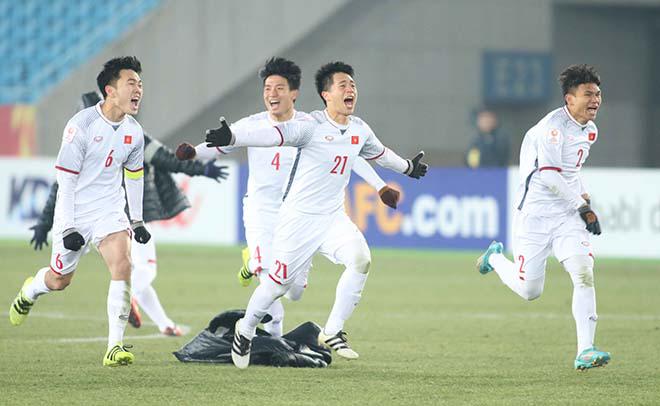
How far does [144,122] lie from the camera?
26.7 meters

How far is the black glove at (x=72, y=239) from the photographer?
8961 mm

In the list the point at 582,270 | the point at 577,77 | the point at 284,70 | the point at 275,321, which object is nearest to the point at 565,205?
Result: the point at 582,270

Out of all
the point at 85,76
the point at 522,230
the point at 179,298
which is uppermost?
the point at 85,76

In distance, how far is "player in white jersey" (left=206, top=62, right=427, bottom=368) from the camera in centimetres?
916

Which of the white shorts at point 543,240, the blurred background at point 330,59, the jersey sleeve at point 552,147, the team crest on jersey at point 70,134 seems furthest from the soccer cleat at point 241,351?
the blurred background at point 330,59

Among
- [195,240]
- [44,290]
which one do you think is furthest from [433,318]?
[195,240]

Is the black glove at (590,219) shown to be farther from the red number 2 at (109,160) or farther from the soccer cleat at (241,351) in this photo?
the red number 2 at (109,160)

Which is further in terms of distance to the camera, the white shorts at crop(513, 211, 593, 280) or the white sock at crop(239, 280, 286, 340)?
the white shorts at crop(513, 211, 593, 280)

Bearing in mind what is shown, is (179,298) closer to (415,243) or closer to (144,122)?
(415,243)

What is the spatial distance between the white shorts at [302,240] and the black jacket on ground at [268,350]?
0.51 m

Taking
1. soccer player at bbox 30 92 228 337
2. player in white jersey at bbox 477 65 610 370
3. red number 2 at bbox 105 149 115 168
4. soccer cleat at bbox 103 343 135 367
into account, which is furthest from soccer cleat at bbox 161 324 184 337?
player in white jersey at bbox 477 65 610 370

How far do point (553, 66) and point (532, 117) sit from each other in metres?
1.20

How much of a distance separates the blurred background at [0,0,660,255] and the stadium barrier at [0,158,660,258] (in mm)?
4032

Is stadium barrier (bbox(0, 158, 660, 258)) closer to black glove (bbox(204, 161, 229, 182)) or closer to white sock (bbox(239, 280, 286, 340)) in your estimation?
black glove (bbox(204, 161, 229, 182))
